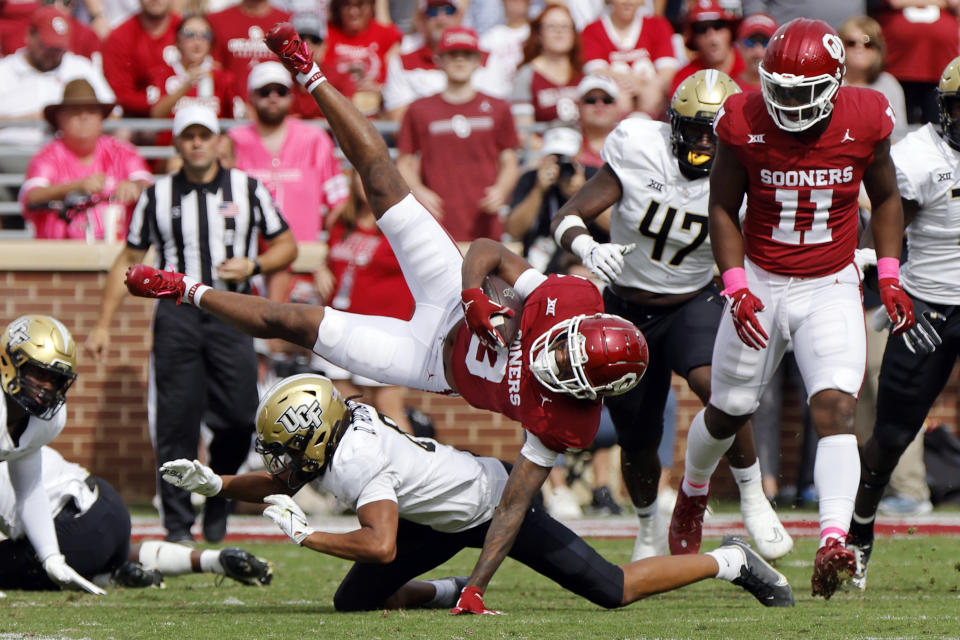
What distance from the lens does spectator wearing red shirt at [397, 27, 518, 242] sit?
945cm

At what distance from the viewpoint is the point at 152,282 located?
574 centimetres

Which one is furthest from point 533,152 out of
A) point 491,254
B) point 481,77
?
point 491,254

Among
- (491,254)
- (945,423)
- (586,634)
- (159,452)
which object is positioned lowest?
(945,423)

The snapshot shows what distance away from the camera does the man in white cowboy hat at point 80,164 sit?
9523 millimetres

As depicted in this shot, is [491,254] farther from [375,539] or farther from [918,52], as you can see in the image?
[918,52]

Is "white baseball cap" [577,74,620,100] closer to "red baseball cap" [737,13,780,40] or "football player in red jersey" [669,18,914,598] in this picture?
"red baseball cap" [737,13,780,40]

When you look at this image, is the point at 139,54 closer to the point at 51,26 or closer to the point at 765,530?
the point at 51,26

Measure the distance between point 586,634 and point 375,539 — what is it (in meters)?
0.72

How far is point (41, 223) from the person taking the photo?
9945mm

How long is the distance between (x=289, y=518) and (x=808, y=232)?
2.07 m

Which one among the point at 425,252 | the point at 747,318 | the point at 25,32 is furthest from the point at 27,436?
the point at 25,32

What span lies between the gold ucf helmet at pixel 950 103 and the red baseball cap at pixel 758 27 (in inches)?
140

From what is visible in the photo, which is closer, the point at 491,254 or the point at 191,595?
the point at 491,254

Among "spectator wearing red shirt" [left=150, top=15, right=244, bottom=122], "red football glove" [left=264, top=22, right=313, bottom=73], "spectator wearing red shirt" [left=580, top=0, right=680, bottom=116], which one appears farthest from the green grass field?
"spectator wearing red shirt" [left=150, top=15, right=244, bottom=122]
